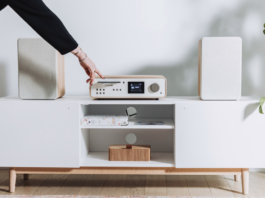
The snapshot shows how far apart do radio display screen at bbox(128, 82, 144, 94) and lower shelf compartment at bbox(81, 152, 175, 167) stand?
0.40 meters

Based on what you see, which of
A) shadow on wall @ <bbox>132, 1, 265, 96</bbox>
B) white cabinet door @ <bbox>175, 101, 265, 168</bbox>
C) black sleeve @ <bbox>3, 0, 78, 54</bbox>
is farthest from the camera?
shadow on wall @ <bbox>132, 1, 265, 96</bbox>

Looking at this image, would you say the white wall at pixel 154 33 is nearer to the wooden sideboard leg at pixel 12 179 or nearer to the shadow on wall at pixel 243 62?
the shadow on wall at pixel 243 62

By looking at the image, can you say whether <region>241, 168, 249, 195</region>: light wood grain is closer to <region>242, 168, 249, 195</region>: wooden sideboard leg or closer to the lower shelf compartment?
<region>242, 168, 249, 195</region>: wooden sideboard leg

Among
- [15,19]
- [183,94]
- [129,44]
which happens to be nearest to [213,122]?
[183,94]

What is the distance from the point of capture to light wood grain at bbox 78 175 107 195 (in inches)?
63.7

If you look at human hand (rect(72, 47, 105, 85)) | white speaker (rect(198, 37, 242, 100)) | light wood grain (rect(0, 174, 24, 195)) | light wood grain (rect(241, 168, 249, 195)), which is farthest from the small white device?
light wood grain (rect(0, 174, 24, 195))

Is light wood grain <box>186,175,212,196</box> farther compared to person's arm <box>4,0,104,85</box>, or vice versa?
light wood grain <box>186,175,212,196</box>

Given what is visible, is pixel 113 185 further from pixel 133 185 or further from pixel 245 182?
pixel 245 182

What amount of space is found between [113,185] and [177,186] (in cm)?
38

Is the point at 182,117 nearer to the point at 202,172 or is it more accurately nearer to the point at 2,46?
the point at 202,172

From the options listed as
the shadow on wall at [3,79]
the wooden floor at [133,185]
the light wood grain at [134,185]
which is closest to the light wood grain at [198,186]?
the wooden floor at [133,185]

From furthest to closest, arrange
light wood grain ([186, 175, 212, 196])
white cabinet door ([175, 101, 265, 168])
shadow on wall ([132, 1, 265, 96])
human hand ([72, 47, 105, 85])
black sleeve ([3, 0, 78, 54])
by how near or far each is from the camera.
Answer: shadow on wall ([132, 1, 265, 96]) → light wood grain ([186, 175, 212, 196]) → white cabinet door ([175, 101, 265, 168]) → human hand ([72, 47, 105, 85]) → black sleeve ([3, 0, 78, 54])

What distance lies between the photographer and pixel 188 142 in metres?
1.51

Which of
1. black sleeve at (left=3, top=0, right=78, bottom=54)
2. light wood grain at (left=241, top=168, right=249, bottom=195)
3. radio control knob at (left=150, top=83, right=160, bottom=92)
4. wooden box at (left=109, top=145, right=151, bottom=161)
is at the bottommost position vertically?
light wood grain at (left=241, top=168, right=249, bottom=195)
